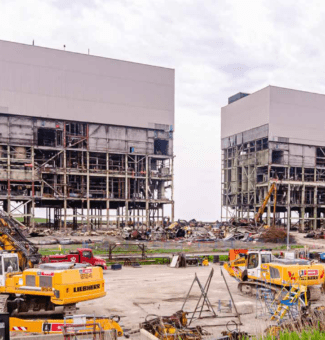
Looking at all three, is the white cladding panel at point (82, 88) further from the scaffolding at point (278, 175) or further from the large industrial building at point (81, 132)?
the scaffolding at point (278, 175)

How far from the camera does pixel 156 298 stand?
24.7 metres

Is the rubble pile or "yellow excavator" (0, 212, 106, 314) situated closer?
"yellow excavator" (0, 212, 106, 314)

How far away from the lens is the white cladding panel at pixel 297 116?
89.4 m

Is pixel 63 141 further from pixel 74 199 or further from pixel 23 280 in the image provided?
pixel 23 280

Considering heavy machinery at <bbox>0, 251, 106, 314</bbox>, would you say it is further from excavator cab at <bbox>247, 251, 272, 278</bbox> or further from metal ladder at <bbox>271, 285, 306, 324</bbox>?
excavator cab at <bbox>247, 251, 272, 278</bbox>

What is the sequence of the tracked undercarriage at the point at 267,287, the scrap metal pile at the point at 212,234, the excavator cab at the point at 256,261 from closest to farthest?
the tracked undercarriage at the point at 267,287, the excavator cab at the point at 256,261, the scrap metal pile at the point at 212,234

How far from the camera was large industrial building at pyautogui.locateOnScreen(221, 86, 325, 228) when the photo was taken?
293 feet

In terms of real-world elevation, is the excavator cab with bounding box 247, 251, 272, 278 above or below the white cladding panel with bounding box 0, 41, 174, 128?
below

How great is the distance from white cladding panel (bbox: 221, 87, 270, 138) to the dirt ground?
6000 centimetres

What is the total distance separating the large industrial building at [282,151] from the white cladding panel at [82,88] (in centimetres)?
1979

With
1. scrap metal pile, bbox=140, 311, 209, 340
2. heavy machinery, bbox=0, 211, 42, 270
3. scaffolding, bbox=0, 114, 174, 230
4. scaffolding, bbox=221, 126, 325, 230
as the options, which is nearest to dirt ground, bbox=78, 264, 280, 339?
scrap metal pile, bbox=140, 311, 209, 340

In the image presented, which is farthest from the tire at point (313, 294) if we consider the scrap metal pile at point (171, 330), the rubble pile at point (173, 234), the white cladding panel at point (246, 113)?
the white cladding panel at point (246, 113)

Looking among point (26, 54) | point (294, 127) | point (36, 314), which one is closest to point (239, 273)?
point (36, 314)

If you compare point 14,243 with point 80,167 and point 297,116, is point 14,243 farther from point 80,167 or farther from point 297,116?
point 297,116
